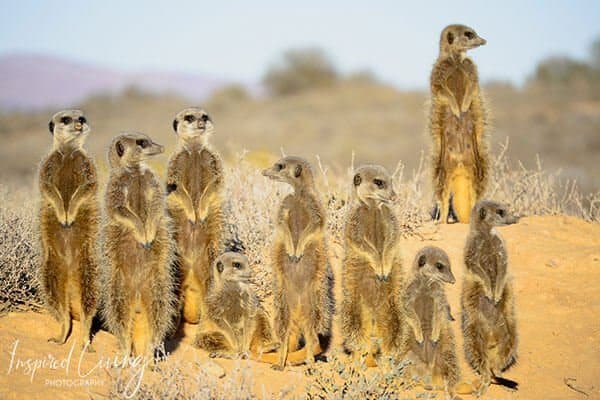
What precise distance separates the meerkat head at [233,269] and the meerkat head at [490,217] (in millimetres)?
1780

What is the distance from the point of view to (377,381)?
5.72 meters

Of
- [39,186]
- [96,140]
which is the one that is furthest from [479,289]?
[96,140]

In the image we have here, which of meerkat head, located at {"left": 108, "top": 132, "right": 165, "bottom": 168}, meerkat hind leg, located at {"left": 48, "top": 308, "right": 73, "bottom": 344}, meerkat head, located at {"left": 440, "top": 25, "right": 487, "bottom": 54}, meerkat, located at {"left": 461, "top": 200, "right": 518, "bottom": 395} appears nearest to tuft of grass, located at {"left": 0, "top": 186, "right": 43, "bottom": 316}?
meerkat hind leg, located at {"left": 48, "top": 308, "right": 73, "bottom": 344}

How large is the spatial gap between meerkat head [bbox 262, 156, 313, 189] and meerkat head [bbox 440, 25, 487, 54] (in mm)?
2975

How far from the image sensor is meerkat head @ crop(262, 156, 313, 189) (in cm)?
653

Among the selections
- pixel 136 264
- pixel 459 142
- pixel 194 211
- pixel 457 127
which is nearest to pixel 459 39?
pixel 457 127

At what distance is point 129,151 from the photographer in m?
6.23

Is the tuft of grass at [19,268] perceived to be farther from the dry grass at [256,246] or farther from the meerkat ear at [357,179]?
the meerkat ear at [357,179]

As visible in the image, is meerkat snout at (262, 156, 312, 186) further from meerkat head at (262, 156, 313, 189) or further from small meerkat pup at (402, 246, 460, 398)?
small meerkat pup at (402, 246, 460, 398)

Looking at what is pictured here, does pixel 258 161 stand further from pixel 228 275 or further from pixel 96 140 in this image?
pixel 96 140

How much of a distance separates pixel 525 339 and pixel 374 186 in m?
1.89

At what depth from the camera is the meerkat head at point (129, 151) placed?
622 cm

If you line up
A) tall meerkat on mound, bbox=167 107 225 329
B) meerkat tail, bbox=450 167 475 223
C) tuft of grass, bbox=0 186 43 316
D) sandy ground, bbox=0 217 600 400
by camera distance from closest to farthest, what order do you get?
sandy ground, bbox=0 217 600 400 < tuft of grass, bbox=0 186 43 316 < tall meerkat on mound, bbox=167 107 225 329 < meerkat tail, bbox=450 167 475 223

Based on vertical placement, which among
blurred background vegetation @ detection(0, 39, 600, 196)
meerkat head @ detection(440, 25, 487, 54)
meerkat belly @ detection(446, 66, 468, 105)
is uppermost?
meerkat head @ detection(440, 25, 487, 54)
